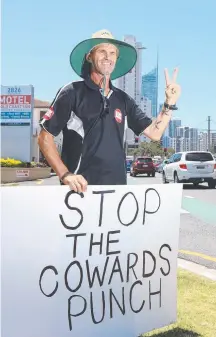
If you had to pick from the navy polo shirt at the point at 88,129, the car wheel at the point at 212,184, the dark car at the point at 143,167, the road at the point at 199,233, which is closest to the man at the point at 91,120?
the navy polo shirt at the point at 88,129

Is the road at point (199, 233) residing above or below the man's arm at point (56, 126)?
below

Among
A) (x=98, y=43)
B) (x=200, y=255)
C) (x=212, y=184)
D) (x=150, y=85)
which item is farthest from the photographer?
(x=150, y=85)

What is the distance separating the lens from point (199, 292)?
4406 millimetres

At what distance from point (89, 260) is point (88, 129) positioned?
80cm

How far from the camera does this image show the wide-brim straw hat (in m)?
2.87

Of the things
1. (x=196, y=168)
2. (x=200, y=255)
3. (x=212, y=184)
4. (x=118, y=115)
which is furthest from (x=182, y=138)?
(x=118, y=115)

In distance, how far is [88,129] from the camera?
2.86m

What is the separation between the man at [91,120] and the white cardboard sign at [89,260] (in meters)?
0.15

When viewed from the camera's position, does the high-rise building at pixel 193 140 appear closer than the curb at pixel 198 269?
No

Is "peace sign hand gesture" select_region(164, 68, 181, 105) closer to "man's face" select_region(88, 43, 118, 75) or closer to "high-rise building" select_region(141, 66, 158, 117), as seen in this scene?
"man's face" select_region(88, 43, 118, 75)

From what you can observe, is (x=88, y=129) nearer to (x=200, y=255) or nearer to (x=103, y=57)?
(x=103, y=57)

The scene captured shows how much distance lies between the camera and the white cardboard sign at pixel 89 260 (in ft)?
8.16

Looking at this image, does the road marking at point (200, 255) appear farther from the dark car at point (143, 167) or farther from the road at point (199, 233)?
the dark car at point (143, 167)

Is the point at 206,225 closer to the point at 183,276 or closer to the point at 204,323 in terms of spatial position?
the point at 183,276
